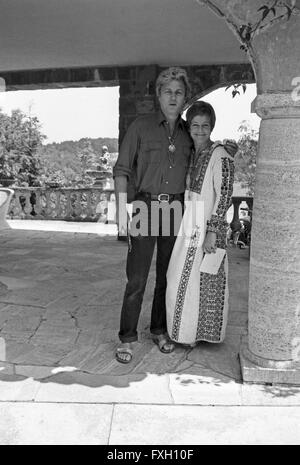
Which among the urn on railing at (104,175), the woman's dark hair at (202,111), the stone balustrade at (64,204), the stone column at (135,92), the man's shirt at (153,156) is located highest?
the stone column at (135,92)

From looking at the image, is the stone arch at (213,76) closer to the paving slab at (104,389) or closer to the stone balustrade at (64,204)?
the stone balustrade at (64,204)

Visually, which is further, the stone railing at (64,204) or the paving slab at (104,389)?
the stone railing at (64,204)

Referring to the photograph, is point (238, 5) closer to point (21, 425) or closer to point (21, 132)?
point (21, 425)

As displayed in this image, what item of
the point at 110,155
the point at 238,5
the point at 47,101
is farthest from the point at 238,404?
the point at 47,101

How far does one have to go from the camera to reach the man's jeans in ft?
9.99

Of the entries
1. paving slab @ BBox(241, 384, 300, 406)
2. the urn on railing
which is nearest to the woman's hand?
paving slab @ BBox(241, 384, 300, 406)

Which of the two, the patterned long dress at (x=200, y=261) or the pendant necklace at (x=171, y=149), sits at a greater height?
the pendant necklace at (x=171, y=149)

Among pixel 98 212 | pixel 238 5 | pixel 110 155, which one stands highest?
pixel 238 5

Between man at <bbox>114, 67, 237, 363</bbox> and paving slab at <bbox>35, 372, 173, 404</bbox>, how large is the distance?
27 centimetres

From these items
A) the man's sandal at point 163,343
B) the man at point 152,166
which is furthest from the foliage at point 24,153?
the man at point 152,166

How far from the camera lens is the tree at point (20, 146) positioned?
58.9ft

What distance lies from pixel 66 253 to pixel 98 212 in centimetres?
383

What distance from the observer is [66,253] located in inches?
261

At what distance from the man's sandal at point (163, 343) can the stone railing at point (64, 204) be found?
6999mm
